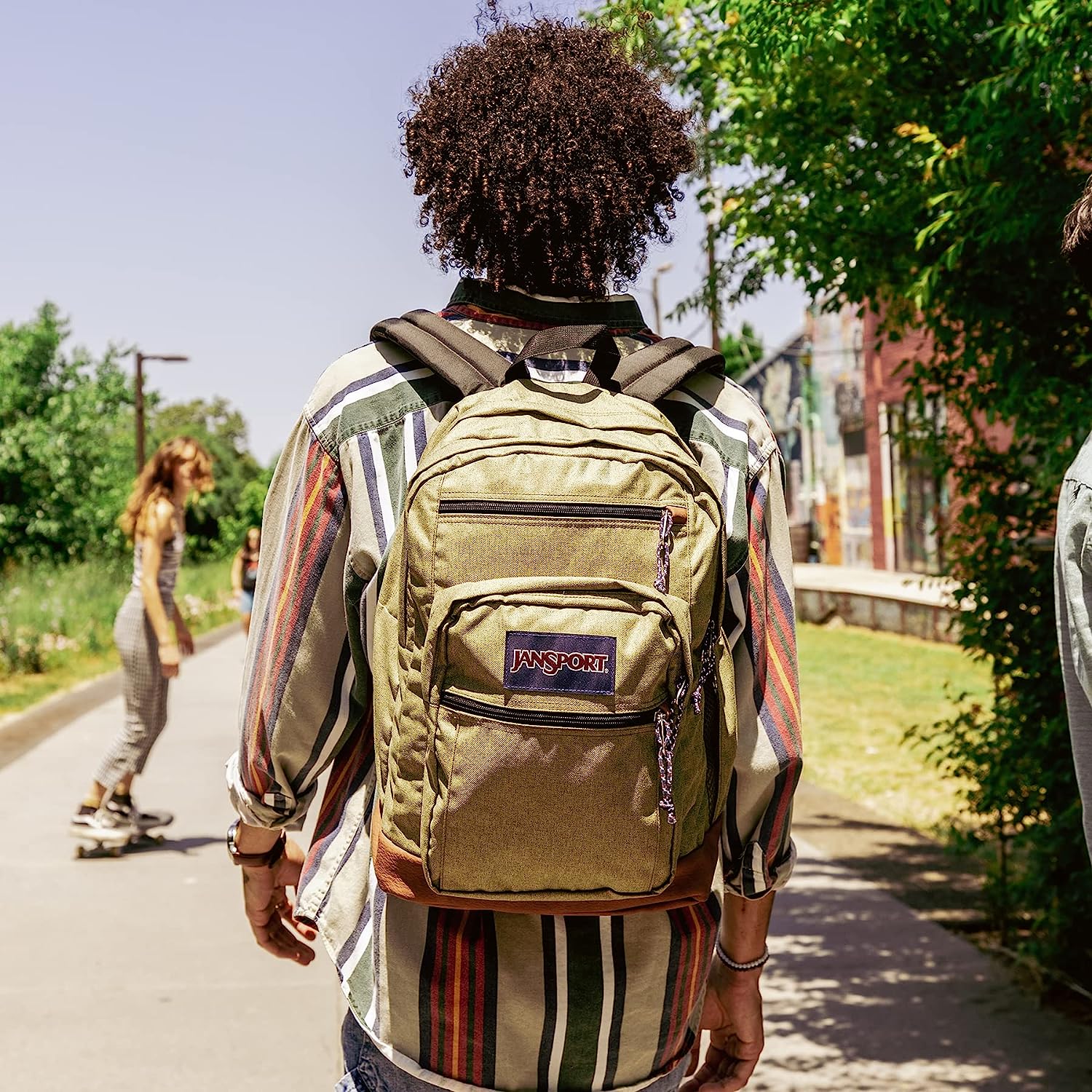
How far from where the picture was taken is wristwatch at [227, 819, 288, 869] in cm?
201

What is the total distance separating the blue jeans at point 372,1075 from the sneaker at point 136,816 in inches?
204

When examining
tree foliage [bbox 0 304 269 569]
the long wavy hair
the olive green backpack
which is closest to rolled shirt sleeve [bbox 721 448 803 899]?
the olive green backpack

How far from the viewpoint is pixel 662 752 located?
150 centimetres

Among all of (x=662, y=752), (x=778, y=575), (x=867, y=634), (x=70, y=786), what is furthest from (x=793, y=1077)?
(x=867, y=634)

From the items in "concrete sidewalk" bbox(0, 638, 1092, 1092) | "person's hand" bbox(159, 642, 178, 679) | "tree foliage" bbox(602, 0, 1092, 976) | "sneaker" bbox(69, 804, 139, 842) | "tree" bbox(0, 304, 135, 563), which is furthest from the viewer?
"tree" bbox(0, 304, 135, 563)

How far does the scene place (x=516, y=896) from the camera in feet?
5.00

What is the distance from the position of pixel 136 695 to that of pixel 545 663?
550 centimetres

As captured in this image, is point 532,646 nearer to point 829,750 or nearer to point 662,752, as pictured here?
point 662,752

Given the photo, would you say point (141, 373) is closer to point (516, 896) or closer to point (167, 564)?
point (167, 564)

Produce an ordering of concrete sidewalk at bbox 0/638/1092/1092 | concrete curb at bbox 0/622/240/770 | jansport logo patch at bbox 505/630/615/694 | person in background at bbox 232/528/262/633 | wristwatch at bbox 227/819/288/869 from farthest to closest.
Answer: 1. person in background at bbox 232/528/262/633
2. concrete curb at bbox 0/622/240/770
3. concrete sidewalk at bbox 0/638/1092/1092
4. wristwatch at bbox 227/819/288/869
5. jansport logo patch at bbox 505/630/615/694

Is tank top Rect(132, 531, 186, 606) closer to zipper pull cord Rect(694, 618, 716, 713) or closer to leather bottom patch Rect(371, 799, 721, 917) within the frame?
leather bottom patch Rect(371, 799, 721, 917)

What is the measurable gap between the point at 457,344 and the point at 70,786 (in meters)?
7.18

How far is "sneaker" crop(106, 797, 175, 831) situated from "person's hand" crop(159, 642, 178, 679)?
65 centimetres

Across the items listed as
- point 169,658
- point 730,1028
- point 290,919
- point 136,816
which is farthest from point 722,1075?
point 136,816
